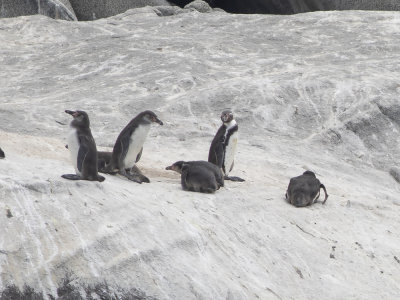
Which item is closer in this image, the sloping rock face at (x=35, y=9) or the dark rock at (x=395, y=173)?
the dark rock at (x=395, y=173)

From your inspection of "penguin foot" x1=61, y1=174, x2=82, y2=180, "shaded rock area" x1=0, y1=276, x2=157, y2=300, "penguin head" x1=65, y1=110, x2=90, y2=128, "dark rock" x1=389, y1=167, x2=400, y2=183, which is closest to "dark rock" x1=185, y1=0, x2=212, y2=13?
"dark rock" x1=389, y1=167, x2=400, y2=183

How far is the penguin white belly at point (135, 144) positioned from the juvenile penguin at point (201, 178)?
20.4 inches

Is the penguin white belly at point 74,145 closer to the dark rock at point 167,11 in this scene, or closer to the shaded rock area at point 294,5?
the dark rock at point 167,11

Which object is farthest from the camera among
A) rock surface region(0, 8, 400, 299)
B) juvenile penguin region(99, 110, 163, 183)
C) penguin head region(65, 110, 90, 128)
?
juvenile penguin region(99, 110, 163, 183)

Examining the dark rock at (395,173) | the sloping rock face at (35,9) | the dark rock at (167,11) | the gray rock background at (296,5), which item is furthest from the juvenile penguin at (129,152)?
the gray rock background at (296,5)

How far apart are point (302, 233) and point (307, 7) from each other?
54.1 ft

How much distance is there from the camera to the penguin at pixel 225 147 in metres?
9.62

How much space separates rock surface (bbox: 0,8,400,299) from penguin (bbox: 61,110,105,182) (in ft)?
0.70

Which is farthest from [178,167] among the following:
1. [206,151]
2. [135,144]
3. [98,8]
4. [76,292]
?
[98,8]

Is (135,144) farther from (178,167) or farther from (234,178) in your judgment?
(234,178)

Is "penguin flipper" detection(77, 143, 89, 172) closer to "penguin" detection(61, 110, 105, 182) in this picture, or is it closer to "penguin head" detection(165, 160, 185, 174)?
"penguin" detection(61, 110, 105, 182)

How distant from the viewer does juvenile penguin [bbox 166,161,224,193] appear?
26.6 feet

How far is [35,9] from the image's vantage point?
68.6 ft

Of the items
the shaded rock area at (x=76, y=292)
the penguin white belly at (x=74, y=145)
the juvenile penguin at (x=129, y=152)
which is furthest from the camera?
the juvenile penguin at (x=129, y=152)
